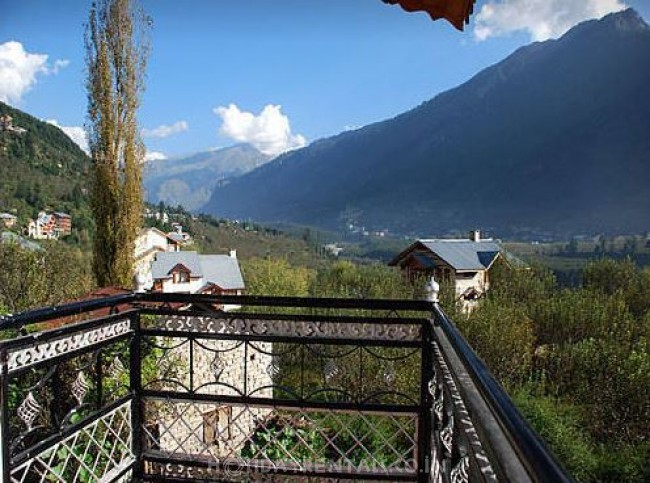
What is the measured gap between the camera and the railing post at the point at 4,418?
4.94 feet

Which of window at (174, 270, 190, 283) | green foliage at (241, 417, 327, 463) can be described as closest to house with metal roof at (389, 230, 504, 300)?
window at (174, 270, 190, 283)

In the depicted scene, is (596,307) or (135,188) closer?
(135,188)

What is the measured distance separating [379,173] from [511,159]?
121ft

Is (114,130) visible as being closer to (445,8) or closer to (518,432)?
(445,8)

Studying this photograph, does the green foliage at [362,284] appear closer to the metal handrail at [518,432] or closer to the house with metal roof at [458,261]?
the house with metal roof at [458,261]

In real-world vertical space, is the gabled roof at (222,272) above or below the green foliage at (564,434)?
above

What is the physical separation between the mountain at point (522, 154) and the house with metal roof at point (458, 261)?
171 ft

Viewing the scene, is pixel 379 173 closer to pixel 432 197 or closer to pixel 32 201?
pixel 432 197

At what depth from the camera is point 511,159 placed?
10500 cm

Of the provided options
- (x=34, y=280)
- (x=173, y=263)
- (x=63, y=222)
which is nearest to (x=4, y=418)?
(x=34, y=280)

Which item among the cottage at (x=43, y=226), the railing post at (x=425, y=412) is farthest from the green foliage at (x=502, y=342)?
the cottage at (x=43, y=226)

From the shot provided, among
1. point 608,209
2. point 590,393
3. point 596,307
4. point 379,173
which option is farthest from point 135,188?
point 379,173

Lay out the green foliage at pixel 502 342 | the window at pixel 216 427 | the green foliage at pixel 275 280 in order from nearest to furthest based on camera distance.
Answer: the window at pixel 216 427
the green foliage at pixel 502 342
the green foliage at pixel 275 280

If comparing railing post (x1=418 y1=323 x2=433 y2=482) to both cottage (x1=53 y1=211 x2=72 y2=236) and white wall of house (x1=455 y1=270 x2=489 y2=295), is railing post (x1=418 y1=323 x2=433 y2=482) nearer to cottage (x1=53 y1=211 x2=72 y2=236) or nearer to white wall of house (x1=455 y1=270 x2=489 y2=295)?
white wall of house (x1=455 y1=270 x2=489 y2=295)
